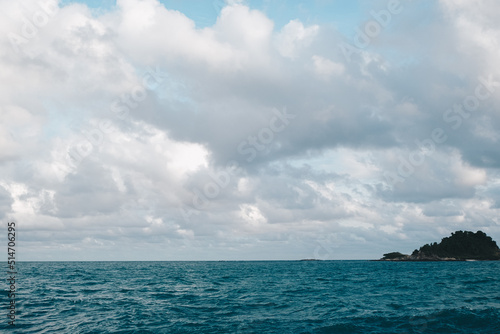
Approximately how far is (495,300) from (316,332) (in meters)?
25.5

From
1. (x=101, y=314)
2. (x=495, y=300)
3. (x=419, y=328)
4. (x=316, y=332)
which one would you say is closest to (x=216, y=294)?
(x=101, y=314)

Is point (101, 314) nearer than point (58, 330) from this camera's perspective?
No

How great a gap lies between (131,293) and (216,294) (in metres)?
12.2

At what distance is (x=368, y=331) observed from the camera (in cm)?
2530

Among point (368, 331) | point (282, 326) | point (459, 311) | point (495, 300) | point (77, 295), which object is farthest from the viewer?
point (77, 295)

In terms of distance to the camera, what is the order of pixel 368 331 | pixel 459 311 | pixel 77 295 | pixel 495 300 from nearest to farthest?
pixel 368 331, pixel 459 311, pixel 495 300, pixel 77 295

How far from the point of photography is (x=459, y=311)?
1232 inches

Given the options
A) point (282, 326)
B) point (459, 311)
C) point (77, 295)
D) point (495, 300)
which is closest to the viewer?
point (282, 326)

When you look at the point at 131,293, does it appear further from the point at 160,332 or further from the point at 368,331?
the point at 368,331

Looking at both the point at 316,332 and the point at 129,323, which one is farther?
the point at 129,323

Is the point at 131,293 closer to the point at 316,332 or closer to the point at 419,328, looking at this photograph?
the point at 316,332

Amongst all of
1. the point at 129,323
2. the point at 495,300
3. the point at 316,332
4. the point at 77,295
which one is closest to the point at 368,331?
the point at 316,332

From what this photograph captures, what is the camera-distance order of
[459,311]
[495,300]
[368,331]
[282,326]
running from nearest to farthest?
[368,331] → [282,326] → [459,311] → [495,300]

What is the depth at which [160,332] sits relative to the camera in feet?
84.5
